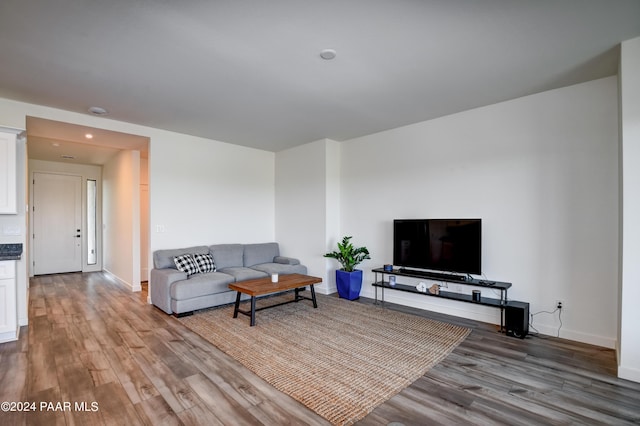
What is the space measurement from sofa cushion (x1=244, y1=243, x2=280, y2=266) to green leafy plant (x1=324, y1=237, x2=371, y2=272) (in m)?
1.30

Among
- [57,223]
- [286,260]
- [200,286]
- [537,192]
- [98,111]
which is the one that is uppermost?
[98,111]

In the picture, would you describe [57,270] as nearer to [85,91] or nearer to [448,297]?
[85,91]

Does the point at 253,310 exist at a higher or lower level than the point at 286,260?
lower

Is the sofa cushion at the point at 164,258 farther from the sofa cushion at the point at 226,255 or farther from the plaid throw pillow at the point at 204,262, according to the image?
the sofa cushion at the point at 226,255

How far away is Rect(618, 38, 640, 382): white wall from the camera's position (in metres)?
2.44

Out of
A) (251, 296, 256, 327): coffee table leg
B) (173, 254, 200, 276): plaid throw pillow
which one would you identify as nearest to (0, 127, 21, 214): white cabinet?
(173, 254, 200, 276): plaid throw pillow

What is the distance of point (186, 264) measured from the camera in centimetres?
459

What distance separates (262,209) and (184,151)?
1842 millimetres

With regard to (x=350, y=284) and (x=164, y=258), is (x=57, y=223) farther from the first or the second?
(x=350, y=284)

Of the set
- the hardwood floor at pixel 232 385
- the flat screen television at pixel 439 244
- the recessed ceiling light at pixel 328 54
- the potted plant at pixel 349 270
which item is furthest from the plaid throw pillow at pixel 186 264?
the recessed ceiling light at pixel 328 54

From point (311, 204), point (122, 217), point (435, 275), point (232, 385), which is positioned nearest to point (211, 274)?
point (311, 204)

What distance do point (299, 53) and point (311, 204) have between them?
10.8ft

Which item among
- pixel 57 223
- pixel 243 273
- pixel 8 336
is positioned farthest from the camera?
pixel 57 223

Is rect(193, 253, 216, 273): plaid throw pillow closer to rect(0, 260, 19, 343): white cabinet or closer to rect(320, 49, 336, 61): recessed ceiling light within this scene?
rect(0, 260, 19, 343): white cabinet
